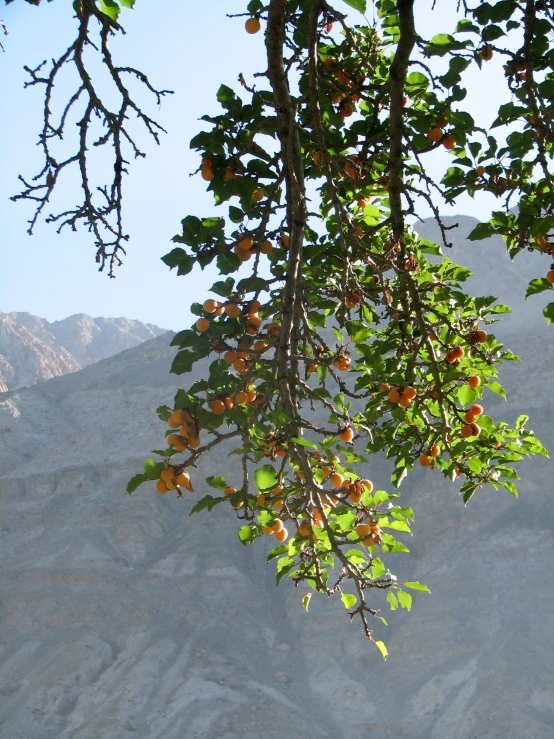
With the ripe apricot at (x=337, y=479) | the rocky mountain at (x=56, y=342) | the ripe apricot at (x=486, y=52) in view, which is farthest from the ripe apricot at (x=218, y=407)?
the rocky mountain at (x=56, y=342)

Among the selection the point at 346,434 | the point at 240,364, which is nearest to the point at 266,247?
the point at 240,364

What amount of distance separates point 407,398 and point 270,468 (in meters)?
0.89

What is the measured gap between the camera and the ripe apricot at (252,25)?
2873mm

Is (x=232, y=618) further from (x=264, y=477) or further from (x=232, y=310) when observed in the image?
(x=264, y=477)

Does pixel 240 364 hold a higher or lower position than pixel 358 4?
lower

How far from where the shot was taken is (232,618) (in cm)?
3478

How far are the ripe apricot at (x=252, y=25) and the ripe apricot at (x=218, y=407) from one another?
4.85 feet

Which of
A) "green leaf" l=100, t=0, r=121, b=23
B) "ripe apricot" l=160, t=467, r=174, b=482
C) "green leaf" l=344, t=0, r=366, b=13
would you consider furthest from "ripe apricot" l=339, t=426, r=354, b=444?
"green leaf" l=100, t=0, r=121, b=23

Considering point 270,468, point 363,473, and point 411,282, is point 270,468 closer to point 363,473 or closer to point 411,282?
point 411,282

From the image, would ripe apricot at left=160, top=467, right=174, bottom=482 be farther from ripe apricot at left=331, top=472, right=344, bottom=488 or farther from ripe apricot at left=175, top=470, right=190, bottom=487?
ripe apricot at left=331, top=472, right=344, bottom=488

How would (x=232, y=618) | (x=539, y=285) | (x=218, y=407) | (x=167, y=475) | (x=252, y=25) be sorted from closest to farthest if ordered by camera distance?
(x=167, y=475) < (x=218, y=407) < (x=252, y=25) < (x=539, y=285) < (x=232, y=618)

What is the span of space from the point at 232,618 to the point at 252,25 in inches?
1361

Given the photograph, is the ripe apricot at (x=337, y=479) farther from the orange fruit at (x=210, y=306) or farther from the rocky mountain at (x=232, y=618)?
the rocky mountain at (x=232, y=618)

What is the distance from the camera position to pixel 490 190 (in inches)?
123
